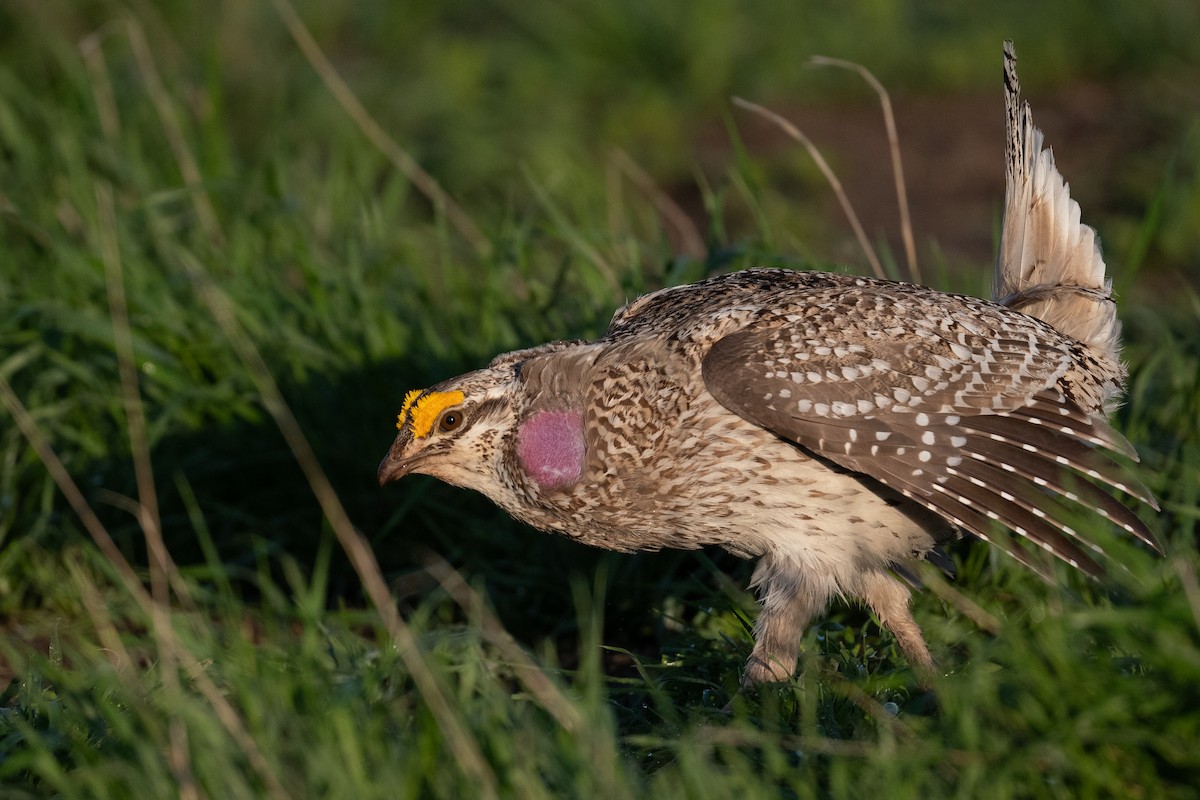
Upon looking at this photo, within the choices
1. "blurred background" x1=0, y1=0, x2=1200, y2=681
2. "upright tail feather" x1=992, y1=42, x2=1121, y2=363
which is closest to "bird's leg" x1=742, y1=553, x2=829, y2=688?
"blurred background" x1=0, y1=0, x2=1200, y2=681

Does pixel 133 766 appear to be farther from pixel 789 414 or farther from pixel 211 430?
pixel 211 430

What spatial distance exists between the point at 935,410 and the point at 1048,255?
105cm

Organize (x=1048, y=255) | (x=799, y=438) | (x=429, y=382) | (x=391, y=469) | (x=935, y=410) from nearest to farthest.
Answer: (x=799, y=438) → (x=935, y=410) → (x=391, y=469) → (x=1048, y=255) → (x=429, y=382)

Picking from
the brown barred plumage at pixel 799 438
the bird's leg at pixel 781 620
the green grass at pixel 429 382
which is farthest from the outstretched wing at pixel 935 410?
the bird's leg at pixel 781 620

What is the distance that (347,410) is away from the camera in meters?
5.65

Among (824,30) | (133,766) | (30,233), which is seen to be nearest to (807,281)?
(133,766)

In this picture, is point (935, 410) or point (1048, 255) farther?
point (1048, 255)

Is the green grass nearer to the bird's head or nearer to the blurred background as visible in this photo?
the blurred background

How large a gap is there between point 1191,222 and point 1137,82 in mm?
2454

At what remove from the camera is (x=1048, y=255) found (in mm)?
4965

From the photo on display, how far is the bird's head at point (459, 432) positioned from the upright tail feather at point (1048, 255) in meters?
1.77

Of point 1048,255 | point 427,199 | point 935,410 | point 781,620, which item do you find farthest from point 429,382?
point 427,199

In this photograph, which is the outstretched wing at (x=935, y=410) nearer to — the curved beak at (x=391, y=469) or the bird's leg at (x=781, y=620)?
the bird's leg at (x=781, y=620)

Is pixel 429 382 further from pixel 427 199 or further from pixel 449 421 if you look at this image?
pixel 427 199
